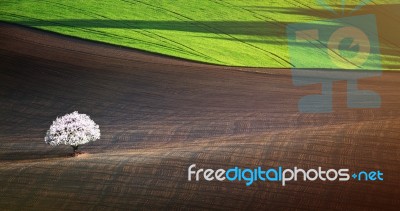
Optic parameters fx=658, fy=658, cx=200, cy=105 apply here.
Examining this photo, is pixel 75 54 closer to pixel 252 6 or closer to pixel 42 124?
pixel 42 124

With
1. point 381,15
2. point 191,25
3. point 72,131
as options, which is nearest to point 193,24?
point 191,25

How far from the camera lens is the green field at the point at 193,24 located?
500 inches

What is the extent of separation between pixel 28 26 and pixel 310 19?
6.08 m

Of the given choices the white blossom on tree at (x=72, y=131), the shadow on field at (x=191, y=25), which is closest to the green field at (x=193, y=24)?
the shadow on field at (x=191, y=25)

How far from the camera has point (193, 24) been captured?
13586 mm

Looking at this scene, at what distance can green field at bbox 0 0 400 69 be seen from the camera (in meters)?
12.7

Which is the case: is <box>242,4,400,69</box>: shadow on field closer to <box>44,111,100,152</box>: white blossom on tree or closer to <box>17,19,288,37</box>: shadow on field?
<box>17,19,288,37</box>: shadow on field

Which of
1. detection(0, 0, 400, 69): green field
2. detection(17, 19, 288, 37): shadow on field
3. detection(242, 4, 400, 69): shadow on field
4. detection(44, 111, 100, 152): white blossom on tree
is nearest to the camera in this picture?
detection(44, 111, 100, 152): white blossom on tree

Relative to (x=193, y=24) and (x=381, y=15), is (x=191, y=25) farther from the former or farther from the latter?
(x=381, y=15)

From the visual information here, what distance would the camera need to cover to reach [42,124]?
9.65 metres

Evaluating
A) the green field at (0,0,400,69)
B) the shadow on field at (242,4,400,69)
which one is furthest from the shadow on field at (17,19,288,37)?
the shadow on field at (242,4,400,69)

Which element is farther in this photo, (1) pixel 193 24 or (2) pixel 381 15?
(2) pixel 381 15

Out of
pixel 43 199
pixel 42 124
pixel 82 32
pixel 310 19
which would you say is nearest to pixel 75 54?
pixel 82 32

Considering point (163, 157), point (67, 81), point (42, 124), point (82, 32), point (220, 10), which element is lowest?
point (163, 157)
